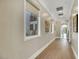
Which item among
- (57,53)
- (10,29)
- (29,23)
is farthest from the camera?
(57,53)

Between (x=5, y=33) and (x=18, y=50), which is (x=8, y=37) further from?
(x=18, y=50)

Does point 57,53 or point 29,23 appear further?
point 57,53

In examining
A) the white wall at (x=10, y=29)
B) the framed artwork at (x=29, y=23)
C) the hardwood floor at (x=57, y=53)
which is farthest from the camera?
the hardwood floor at (x=57, y=53)

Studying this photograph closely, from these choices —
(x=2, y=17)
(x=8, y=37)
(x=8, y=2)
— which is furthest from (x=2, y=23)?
(x=8, y=2)

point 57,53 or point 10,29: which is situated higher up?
point 10,29

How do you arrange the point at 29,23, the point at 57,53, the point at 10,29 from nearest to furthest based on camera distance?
the point at 10,29 < the point at 29,23 < the point at 57,53

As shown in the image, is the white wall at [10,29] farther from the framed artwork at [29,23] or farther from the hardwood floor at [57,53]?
the hardwood floor at [57,53]

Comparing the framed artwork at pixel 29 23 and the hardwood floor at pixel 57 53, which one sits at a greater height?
the framed artwork at pixel 29 23

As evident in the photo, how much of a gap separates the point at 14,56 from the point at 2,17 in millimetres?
1031

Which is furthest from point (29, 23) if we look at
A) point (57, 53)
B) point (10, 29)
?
point (57, 53)

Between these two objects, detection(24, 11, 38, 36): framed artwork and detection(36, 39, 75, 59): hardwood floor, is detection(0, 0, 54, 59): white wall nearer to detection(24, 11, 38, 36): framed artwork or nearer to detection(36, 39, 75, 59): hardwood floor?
detection(24, 11, 38, 36): framed artwork

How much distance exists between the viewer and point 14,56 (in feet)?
8.68

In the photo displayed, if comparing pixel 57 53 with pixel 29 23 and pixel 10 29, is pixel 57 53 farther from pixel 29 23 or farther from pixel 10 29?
pixel 10 29

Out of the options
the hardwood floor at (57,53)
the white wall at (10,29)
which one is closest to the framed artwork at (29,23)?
the white wall at (10,29)
